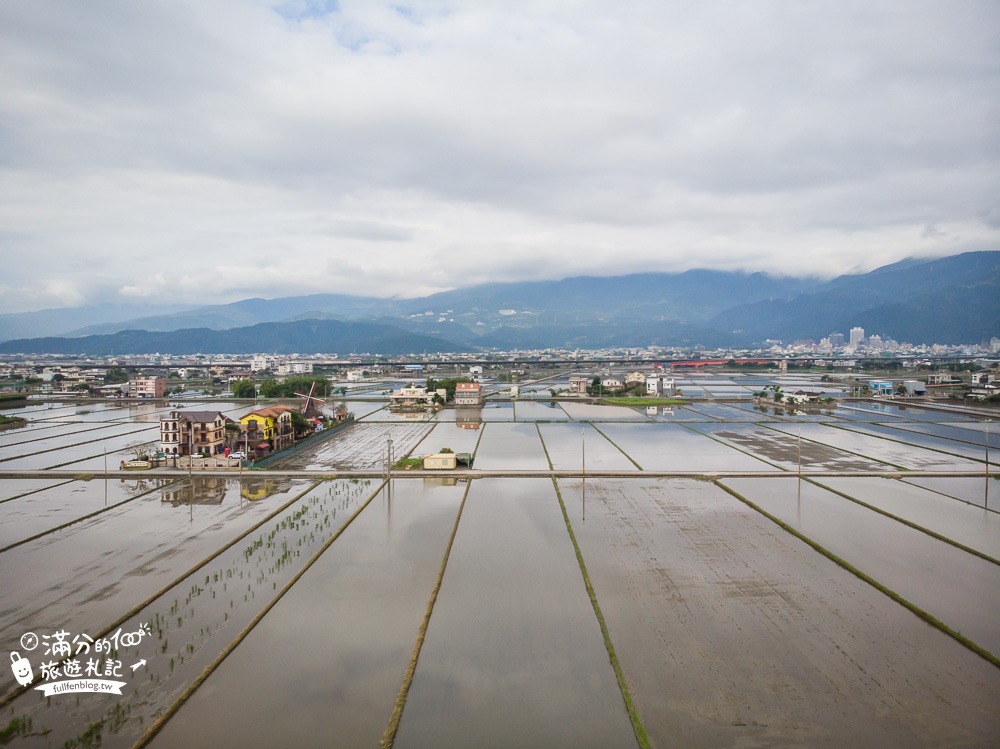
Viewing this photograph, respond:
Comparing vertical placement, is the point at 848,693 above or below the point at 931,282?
below

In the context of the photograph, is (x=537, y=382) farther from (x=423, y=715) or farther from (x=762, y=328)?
(x=762, y=328)

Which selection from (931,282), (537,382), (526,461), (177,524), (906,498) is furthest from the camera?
(931,282)

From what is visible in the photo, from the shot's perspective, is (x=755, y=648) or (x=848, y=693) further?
(x=755, y=648)

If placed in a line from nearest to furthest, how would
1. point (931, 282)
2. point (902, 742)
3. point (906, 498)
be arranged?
point (902, 742) → point (906, 498) → point (931, 282)

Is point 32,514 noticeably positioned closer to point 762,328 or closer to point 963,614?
point 963,614

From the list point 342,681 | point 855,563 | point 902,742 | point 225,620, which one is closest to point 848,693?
point 902,742

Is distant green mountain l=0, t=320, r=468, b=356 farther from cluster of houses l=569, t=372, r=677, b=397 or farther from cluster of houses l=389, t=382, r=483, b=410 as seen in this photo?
cluster of houses l=389, t=382, r=483, b=410

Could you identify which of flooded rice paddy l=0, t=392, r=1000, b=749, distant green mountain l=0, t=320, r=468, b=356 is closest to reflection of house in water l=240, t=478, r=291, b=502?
flooded rice paddy l=0, t=392, r=1000, b=749
